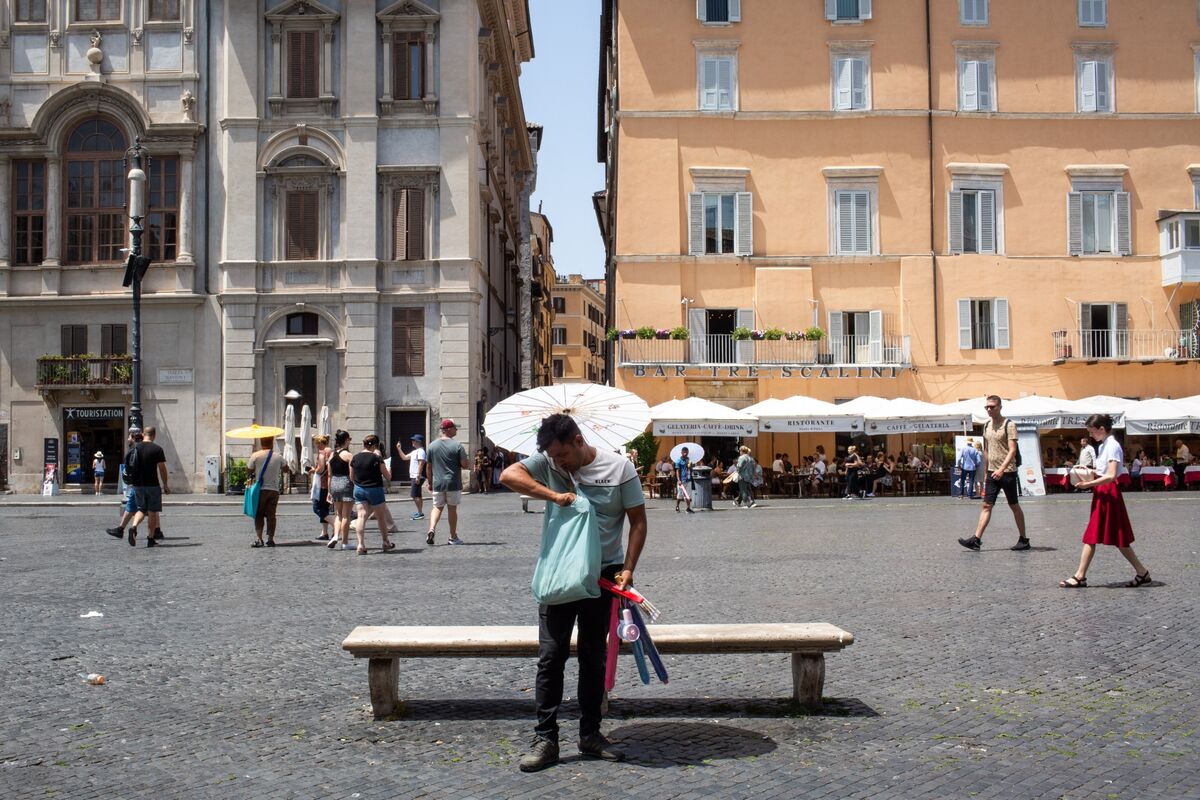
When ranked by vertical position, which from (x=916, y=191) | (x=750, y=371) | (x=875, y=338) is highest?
(x=916, y=191)

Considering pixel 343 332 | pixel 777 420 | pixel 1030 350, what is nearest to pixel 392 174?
pixel 343 332

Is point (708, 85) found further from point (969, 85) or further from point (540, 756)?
point (540, 756)

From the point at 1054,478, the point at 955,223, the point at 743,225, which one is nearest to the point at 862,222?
the point at 955,223

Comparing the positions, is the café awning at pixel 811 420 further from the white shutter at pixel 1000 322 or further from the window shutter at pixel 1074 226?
the window shutter at pixel 1074 226

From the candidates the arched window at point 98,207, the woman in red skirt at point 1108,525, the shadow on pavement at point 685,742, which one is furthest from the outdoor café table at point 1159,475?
the shadow on pavement at point 685,742

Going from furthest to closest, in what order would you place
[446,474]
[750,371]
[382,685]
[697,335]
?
[697,335] < [750,371] < [446,474] < [382,685]

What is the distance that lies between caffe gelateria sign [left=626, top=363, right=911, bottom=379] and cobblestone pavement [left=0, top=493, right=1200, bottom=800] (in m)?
23.0

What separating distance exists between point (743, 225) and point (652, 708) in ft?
108

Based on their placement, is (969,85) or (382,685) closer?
(382,685)

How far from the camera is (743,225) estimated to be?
39.1 metres

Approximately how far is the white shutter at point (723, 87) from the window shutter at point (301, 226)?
1263cm

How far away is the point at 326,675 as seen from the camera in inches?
316

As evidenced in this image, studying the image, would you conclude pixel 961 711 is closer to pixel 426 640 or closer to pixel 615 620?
pixel 615 620

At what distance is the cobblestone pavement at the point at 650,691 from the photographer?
5680mm
